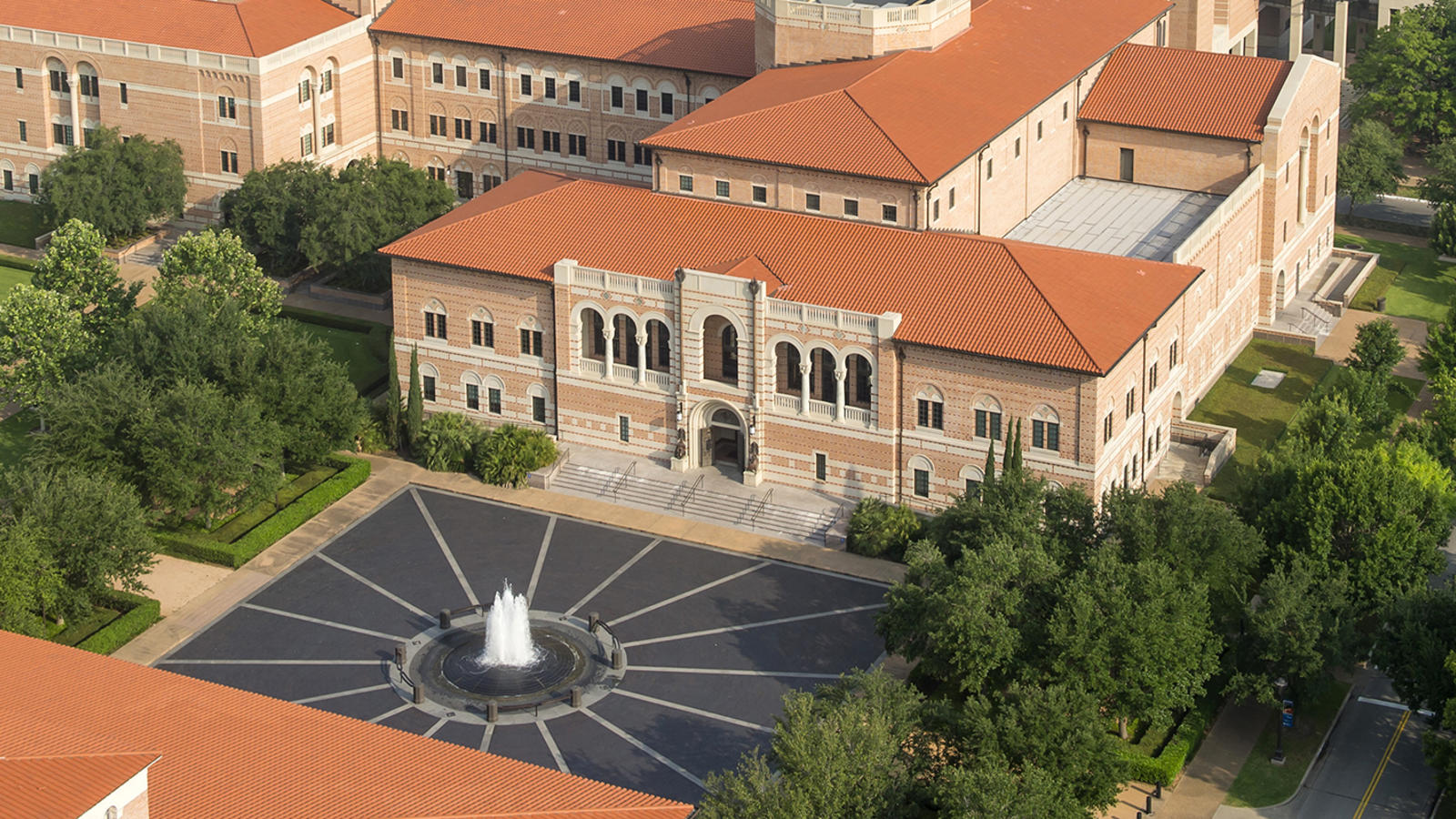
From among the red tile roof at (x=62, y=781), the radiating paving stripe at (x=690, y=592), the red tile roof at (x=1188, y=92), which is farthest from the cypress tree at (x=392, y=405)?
the red tile roof at (x=62, y=781)

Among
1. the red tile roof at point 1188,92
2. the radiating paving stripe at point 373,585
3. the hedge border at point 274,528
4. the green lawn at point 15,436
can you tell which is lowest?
the radiating paving stripe at point 373,585

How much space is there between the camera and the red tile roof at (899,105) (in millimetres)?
99938

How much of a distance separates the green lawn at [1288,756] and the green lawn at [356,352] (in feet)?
160

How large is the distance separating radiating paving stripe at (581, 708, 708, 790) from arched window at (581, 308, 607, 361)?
74.3 feet

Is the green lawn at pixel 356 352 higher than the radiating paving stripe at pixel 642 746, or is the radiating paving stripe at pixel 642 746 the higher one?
the green lawn at pixel 356 352

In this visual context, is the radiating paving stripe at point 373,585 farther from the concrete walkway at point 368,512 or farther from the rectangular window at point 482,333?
the rectangular window at point 482,333

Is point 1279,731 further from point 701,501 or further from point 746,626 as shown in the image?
point 701,501

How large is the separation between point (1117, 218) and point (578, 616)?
1537 inches

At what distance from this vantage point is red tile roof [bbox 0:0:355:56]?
400 feet

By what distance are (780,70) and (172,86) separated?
36867mm

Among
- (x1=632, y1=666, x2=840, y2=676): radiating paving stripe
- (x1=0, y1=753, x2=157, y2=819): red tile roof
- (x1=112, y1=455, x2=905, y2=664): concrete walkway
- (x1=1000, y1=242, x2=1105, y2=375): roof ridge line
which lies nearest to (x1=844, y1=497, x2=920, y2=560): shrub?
(x1=112, y1=455, x2=905, y2=664): concrete walkway

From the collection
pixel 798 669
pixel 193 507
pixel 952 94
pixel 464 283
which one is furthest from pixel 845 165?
pixel 193 507

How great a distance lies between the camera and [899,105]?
10262 cm

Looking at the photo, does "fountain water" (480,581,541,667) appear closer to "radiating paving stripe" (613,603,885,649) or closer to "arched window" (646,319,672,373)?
"radiating paving stripe" (613,603,885,649)
